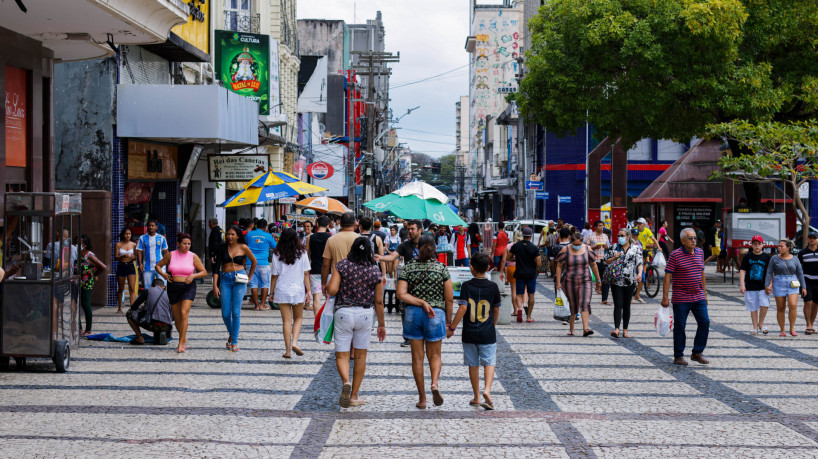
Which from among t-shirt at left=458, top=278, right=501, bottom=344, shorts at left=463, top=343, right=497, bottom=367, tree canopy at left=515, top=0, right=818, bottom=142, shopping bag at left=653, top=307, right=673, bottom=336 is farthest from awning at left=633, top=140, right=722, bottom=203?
shorts at left=463, top=343, right=497, bottom=367

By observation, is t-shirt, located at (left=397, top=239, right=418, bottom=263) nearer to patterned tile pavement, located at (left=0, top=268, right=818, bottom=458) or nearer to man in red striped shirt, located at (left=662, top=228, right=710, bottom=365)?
patterned tile pavement, located at (left=0, top=268, right=818, bottom=458)

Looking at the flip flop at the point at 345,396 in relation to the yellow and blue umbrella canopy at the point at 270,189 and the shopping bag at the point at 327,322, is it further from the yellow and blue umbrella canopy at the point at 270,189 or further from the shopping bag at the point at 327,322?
the yellow and blue umbrella canopy at the point at 270,189

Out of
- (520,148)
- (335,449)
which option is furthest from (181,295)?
(520,148)

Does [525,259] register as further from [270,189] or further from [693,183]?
[693,183]

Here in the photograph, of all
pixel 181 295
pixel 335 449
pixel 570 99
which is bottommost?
pixel 335 449

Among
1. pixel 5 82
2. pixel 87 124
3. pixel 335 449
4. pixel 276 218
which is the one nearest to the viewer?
pixel 335 449

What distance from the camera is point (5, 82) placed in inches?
498

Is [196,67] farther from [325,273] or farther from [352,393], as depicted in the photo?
[352,393]

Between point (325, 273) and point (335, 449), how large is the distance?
12.2 ft

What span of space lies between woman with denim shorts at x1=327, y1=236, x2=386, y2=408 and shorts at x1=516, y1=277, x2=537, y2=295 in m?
7.06

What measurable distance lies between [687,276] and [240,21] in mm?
23241

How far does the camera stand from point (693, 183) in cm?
3584

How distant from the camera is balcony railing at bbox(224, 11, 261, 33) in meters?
30.7

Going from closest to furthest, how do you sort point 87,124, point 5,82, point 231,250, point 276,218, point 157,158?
point 231,250 < point 5,82 < point 87,124 < point 157,158 < point 276,218
